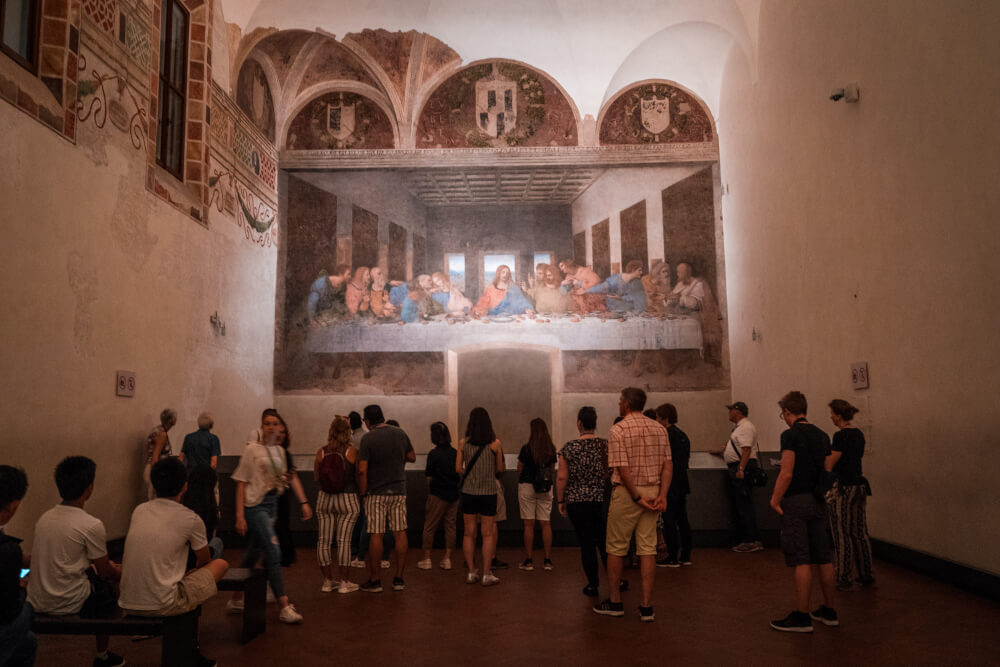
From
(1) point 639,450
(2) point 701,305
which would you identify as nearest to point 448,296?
(2) point 701,305

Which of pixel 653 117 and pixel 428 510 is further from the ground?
pixel 653 117

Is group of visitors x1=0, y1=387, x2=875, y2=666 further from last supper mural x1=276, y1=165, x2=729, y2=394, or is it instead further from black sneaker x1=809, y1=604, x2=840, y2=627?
last supper mural x1=276, y1=165, x2=729, y2=394

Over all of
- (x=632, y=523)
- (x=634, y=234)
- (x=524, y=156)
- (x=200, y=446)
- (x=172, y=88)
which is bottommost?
(x=632, y=523)

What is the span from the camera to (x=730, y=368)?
14031 millimetres

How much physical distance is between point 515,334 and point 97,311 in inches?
309

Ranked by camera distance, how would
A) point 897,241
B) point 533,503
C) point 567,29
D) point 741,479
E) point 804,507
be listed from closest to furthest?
point 804,507 < point 897,241 < point 533,503 < point 741,479 < point 567,29

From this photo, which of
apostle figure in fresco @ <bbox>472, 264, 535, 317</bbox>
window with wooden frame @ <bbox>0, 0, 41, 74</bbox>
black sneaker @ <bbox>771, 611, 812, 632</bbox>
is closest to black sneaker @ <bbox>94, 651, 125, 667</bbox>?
black sneaker @ <bbox>771, 611, 812, 632</bbox>

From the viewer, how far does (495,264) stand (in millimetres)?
14633

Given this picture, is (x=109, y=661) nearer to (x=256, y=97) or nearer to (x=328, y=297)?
(x=328, y=297)

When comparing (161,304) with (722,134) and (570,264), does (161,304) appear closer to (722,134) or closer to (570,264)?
(570,264)

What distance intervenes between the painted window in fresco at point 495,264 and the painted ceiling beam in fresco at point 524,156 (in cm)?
173

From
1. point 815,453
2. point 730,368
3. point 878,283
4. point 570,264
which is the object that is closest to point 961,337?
point 878,283

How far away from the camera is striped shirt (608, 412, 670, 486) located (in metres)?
5.34

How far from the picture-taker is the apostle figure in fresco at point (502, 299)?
47.5 feet
